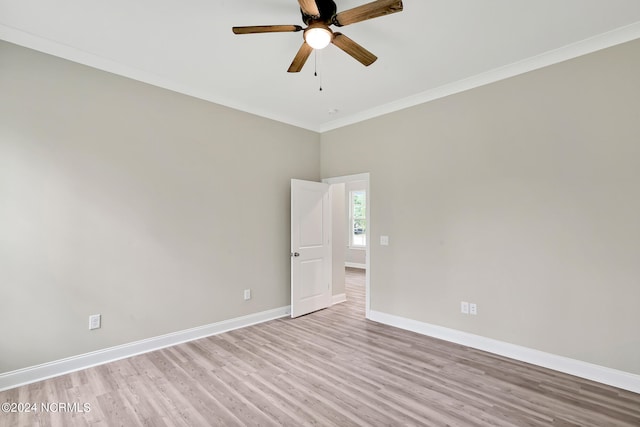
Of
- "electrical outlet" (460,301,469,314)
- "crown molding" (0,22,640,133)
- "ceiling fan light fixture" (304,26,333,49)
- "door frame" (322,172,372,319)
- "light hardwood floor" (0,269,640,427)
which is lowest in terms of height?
"light hardwood floor" (0,269,640,427)

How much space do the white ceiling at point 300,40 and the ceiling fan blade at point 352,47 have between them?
1.01ft

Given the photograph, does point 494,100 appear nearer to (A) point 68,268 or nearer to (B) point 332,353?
(B) point 332,353

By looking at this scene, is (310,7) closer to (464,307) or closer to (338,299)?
(464,307)

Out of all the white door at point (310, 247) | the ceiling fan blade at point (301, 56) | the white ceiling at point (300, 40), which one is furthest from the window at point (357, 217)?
the ceiling fan blade at point (301, 56)

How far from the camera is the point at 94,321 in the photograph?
2990 millimetres

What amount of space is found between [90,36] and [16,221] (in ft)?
5.70

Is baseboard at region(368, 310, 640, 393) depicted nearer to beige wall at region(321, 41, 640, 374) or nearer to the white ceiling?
beige wall at region(321, 41, 640, 374)

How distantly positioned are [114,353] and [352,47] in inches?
143

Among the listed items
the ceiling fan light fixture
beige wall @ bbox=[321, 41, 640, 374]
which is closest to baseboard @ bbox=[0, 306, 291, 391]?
beige wall @ bbox=[321, 41, 640, 374]

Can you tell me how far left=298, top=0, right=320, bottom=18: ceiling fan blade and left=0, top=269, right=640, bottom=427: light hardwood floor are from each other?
2782 mm

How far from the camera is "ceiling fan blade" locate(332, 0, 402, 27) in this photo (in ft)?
5.91

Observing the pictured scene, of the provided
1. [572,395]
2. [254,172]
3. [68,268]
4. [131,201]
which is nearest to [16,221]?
[68,268]

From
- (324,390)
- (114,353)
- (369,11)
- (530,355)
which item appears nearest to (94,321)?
(114,353)

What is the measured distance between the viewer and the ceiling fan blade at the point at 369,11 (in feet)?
5.91
